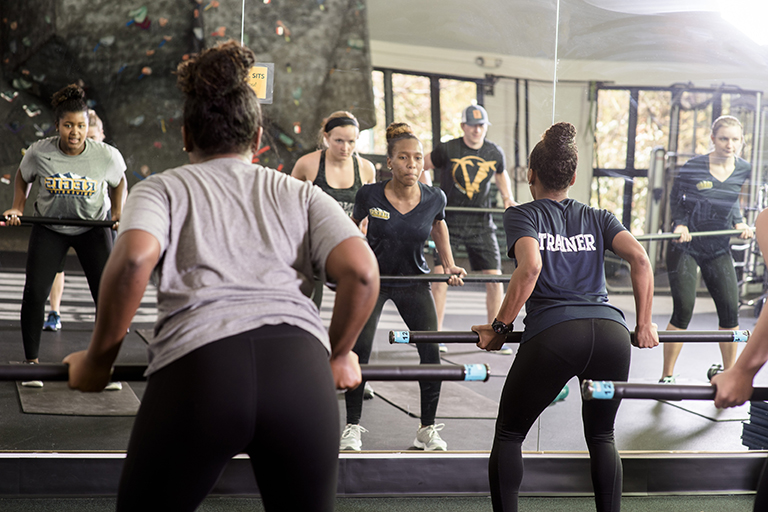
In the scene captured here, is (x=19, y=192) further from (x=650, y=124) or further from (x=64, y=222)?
(x=650, y=124)

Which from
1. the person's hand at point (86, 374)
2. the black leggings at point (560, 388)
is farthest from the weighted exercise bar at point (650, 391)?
the person's hand at point (86, 374)

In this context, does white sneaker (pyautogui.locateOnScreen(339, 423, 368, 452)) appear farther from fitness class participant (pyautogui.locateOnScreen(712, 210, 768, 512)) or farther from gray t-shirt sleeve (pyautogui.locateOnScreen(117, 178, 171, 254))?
gray t-shirt sleeve (pyautogui.locateOnScreen(117, 178, 171, 254))

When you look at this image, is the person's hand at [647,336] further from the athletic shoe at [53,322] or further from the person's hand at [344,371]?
the athletic shoe at [53,322]

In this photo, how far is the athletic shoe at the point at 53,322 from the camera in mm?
3180

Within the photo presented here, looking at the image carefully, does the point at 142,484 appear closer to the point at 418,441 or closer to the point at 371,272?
the point at 371,272

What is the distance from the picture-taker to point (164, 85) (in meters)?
3.24

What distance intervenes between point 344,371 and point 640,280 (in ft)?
3.87

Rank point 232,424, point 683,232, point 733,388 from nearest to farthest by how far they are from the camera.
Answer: point 232,424
point 733,388
point 683,232

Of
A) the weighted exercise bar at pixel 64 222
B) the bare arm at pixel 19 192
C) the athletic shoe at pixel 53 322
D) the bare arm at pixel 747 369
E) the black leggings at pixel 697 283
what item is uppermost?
the bare arm at pixel 19 192

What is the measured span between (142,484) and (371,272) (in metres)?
0.55

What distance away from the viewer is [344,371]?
1.37 metres

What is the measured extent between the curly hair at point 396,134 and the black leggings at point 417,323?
2.17 feet

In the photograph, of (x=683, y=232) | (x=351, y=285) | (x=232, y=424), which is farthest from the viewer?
(x=683, y=232)

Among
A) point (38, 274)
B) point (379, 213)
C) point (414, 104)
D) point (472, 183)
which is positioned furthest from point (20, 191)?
point (472, 183)
